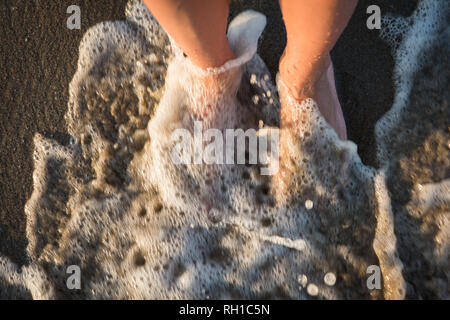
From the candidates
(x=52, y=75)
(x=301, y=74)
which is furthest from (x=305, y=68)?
(x=52, y=75)

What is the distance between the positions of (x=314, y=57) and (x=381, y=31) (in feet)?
1.98

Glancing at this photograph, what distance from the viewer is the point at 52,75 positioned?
143 centimetres

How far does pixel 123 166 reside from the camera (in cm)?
144

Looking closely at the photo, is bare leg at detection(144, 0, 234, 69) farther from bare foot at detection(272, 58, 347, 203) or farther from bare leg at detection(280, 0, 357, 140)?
bare foot at detection(272, 58, 347, 203)

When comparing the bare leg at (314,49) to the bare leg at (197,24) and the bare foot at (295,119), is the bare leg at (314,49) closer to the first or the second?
the bare foot at (295,119)

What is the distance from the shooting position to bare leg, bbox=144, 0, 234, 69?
827 mm


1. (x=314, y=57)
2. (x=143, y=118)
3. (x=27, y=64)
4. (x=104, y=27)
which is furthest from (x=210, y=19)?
(x=27, y=64)

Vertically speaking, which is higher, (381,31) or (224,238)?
(381,31)

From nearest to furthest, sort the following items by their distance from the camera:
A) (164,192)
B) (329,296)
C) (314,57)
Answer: (314,57), (329,296), (164,192)

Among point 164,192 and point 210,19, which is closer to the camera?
point 210,19

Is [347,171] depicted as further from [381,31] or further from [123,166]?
[123,166]

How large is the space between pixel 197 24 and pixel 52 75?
2.63ft

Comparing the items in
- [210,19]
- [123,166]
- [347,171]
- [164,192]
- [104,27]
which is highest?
[104,27]

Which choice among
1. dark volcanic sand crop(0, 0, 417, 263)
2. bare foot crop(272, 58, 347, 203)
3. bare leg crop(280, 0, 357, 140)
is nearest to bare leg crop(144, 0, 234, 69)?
bare leg crop(280, 0, 357, 140)
